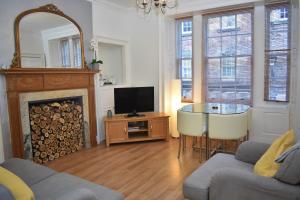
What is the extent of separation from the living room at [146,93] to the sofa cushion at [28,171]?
0.01 meters

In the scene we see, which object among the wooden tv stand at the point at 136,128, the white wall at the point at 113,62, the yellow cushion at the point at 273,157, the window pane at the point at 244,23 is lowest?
the wooden tv stand at the point at 136,128

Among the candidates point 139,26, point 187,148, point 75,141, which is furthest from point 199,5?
point 75,141

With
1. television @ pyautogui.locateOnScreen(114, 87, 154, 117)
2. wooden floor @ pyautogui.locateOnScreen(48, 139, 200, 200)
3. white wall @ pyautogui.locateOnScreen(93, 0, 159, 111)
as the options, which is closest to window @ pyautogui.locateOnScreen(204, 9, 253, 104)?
white wall @ pyautogui.locateOnScreen(93, 0, 159, 111)

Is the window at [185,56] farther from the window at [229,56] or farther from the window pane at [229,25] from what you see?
the window pane at [229,25]

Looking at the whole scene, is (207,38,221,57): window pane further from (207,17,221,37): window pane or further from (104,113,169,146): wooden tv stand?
(104,113,169,146): wooden tv stand

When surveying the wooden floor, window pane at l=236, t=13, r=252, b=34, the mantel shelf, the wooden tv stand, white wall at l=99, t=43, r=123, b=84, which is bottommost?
the wooden floor

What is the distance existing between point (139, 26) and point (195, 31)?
122 centimetres

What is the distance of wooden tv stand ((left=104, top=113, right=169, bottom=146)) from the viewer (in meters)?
4.57

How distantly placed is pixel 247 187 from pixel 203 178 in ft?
1.44

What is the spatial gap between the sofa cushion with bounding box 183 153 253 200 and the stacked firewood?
2.54 metres

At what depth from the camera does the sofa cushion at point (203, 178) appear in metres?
2.05

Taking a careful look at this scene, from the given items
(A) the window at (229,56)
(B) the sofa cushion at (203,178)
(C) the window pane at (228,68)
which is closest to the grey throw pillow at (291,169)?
(B) the sofa cushion at (203,178)

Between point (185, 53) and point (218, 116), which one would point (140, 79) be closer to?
point (185, 53)

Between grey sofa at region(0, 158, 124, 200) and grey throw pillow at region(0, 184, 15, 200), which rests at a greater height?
grey throw pillow at region(0, 184, 15, 200)
